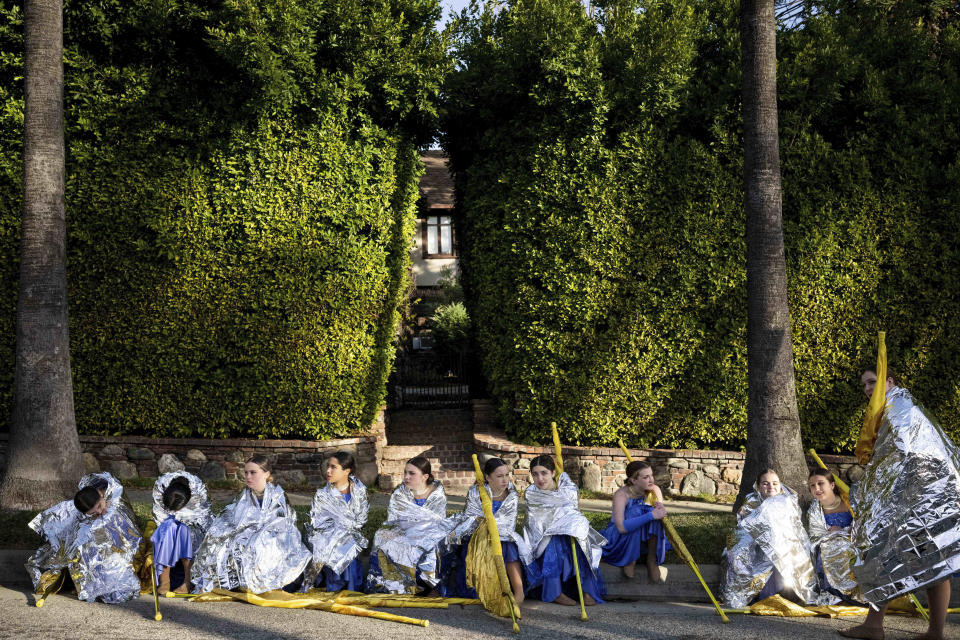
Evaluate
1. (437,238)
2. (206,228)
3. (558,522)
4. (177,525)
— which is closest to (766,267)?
(558,522)

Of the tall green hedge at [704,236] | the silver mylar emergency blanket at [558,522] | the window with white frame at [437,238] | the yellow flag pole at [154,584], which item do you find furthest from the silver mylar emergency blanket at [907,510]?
the window with white frame at [437,238]

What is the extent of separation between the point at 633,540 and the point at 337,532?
2.31m

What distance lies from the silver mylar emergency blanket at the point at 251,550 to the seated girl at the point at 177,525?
6.0 inches

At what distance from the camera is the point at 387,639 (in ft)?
15.5

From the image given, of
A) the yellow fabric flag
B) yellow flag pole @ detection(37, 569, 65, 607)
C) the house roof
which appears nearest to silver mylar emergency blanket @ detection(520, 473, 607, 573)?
the yellow fabric flag

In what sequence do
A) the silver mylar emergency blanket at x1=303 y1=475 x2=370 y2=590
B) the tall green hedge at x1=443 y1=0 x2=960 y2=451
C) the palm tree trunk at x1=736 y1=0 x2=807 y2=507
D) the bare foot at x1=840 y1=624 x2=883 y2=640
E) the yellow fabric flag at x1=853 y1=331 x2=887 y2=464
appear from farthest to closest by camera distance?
the tall green hedge at x1=443 y1=0 x2=960 y2=451
the palm tree trunk at x1=736 y1=0 x2=807 y2=507
the silver mylar emergency blanket at x1=303 y1=475 x2=370 y2=590
the yellow fabric flag at x1=853 y1=331 x2=887 y2=464
the bare foot at x1=840 y1=624 x2=883 y2=640

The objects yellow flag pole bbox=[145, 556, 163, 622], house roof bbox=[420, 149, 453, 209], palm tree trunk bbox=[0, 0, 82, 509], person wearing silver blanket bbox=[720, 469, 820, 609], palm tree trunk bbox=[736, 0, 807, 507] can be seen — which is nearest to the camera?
yellow flag pole bbox=[145, 556, 163, 622]

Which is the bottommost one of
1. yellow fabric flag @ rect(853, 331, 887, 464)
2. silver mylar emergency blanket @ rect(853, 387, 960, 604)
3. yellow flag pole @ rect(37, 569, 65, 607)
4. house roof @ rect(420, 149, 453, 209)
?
yellow flag pole @ rect(37, 569, 65, 607)

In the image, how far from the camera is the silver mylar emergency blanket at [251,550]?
557cm

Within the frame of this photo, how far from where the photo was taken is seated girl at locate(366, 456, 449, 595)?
568 centimetres

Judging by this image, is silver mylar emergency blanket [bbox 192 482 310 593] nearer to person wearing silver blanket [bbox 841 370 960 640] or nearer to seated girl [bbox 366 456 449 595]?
seated girl [bbox 366 456 449 595]

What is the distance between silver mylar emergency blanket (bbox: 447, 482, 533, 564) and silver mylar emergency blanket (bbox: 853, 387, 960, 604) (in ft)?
7.35

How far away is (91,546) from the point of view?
5602 mm

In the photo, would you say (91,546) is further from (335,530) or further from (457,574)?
(457,574)
